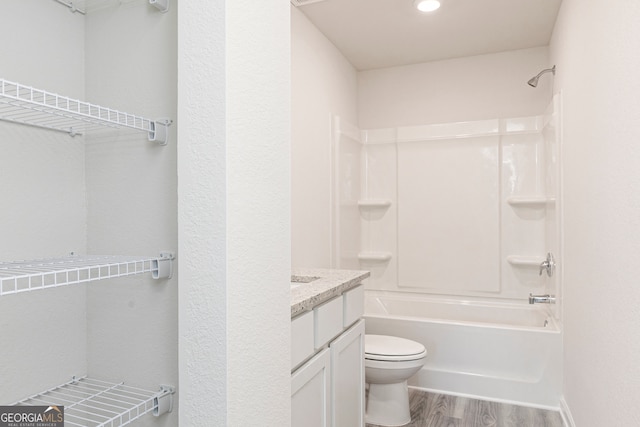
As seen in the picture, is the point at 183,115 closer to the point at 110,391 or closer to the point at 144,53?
the point at 144,53

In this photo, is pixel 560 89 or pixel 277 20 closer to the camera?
pixel 277 20

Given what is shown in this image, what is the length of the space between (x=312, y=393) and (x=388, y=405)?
3.87 ft

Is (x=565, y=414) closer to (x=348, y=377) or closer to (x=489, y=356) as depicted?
(x=489, y=356)

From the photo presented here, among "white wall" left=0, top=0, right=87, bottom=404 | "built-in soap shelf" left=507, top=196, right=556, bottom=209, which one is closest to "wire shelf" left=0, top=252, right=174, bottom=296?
"white wall" left=0, top=0, right=87, bottom=404

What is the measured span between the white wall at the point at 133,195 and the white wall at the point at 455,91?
2.93 meters

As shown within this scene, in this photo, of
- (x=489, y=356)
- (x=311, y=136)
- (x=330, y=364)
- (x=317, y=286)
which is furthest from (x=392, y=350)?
(x=311, y=136)

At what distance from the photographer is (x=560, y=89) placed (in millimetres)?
2748

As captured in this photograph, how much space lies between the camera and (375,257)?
3816 millimetres

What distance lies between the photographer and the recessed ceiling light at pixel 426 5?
265 cm

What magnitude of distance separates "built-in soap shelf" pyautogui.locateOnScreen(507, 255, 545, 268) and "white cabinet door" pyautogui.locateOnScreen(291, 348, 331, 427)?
2297mm

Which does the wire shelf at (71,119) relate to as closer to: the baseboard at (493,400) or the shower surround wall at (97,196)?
the shower surround wall at (97,196)

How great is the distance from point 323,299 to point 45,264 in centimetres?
94

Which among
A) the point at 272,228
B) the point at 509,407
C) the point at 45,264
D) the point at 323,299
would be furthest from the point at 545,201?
the point at 45,264

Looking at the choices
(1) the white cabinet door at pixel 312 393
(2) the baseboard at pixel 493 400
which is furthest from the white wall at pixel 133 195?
(2) the baseboard at pixel 493 400
